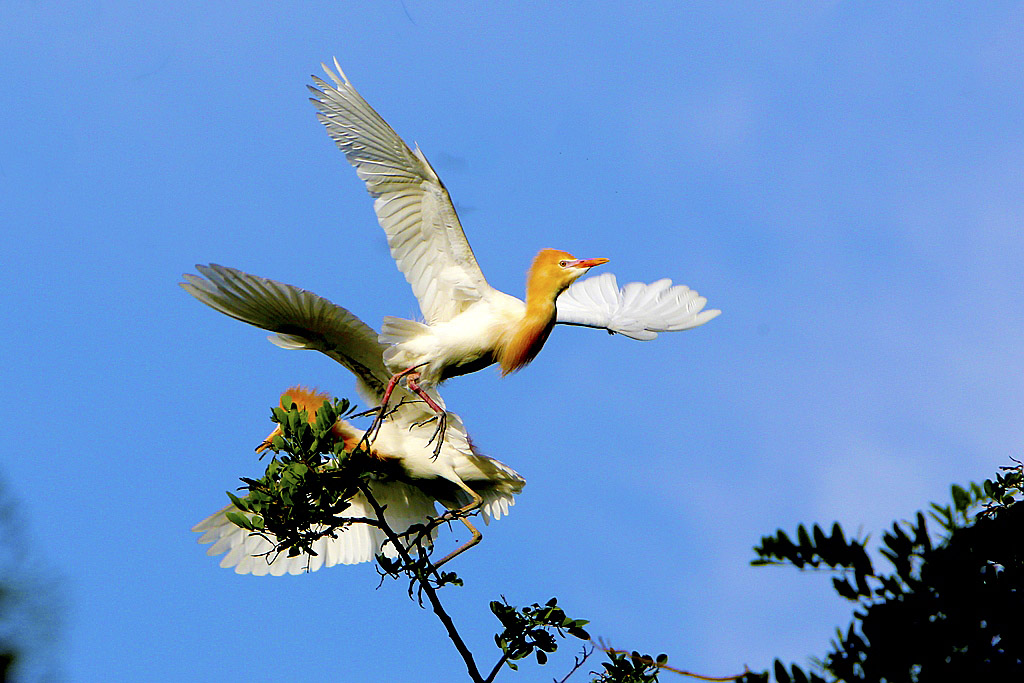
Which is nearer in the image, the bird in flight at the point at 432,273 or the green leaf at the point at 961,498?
the green leaf at the point at 961,498

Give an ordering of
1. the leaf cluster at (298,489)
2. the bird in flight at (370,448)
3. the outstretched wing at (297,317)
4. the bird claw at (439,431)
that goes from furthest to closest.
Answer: the bird claw at (439,431), the bird in flight at (370,448), the outstretched wing at (297,317), the leaf cluster at (298,489)

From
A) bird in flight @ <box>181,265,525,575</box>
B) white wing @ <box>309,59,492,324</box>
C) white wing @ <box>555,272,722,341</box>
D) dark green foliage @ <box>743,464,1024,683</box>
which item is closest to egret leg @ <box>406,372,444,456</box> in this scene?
bird in flight @ <box>181,265,525,575</box>

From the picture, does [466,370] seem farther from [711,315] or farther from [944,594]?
[944,594]

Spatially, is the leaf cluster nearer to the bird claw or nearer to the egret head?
the bird claw

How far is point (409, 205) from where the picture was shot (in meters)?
5.66

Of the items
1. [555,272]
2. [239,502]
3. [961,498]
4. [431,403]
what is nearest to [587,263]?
[555,272]

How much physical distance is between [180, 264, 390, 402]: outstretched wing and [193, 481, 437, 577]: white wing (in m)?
0.90

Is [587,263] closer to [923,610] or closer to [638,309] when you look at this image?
[638,309]

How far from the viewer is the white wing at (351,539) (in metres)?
6.56

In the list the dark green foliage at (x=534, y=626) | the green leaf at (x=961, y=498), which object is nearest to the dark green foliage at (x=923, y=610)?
the green leaf at (x=961, y=498)

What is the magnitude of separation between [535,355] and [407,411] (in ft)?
3.50

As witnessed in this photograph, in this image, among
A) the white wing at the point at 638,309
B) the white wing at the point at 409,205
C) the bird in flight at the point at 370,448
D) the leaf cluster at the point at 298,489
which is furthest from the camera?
the white wing at the point at 638,309

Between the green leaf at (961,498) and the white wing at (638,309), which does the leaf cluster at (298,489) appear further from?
the green leaf at (961,498)

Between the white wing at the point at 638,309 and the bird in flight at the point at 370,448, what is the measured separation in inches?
49.0
